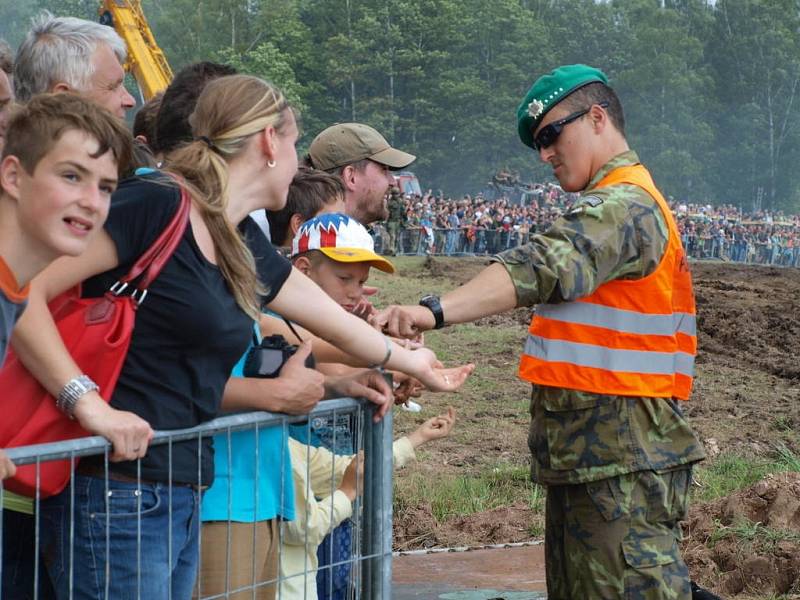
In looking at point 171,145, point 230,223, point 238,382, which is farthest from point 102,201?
point 171,145

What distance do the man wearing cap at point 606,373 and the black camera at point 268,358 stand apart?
663 millimetres

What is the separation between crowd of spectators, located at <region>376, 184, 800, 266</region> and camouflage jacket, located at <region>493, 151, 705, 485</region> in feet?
85.5

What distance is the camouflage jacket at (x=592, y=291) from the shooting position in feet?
13.5

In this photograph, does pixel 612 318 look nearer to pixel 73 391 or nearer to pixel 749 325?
pixel 73 391

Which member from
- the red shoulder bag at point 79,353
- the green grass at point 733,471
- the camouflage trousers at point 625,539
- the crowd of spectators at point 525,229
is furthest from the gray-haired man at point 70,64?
the crowd of spectators at point 525,229

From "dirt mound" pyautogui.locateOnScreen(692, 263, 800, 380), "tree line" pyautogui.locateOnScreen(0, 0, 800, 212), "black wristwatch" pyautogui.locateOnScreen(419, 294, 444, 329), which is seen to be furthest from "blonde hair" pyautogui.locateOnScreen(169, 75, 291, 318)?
"tree line" pyautogui.locateOnScreen(0, 0, 800, 212)

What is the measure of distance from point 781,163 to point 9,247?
9295 cm

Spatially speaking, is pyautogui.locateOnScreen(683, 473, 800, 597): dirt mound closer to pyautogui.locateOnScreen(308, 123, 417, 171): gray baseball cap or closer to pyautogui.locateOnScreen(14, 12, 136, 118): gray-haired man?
pyautogui.locateOnScreen(308, 123, 417, 171): gray baseball cap

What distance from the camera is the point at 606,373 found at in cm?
422

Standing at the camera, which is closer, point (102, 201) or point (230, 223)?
point (102, 201)

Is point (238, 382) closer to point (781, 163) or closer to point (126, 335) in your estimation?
point (126, 335)

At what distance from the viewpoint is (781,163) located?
90.8 metres

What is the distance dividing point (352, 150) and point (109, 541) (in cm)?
304

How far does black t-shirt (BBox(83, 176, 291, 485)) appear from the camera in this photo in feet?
10.0
